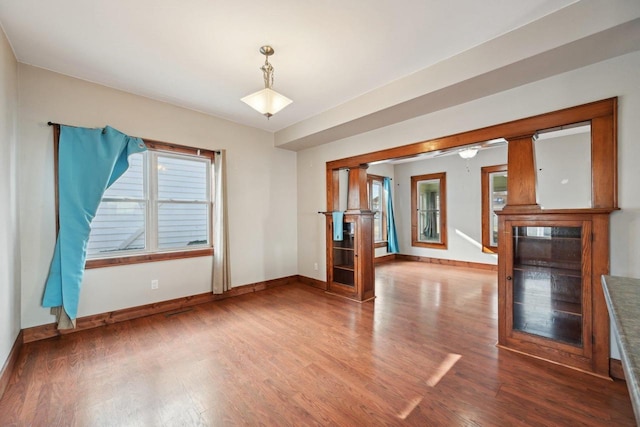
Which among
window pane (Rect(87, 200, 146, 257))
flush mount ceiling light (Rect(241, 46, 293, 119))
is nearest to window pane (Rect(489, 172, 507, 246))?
flush mount ceiling light (Rect(241, 46, 293, 119))

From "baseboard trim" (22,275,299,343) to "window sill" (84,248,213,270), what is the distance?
22.7 inches

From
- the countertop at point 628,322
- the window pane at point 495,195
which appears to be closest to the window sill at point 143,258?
the countertop at point 628,322

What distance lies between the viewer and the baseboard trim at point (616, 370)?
2.04m

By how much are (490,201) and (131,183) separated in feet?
22.5

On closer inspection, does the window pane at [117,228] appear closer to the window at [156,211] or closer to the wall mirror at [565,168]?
the window at [156,211]

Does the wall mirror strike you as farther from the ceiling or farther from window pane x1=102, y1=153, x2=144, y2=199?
window pane x1=102, y1=153, x2=144, y2=199

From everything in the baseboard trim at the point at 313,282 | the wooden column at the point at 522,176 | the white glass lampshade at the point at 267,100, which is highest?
the white glass lampshade at the point at 267,100

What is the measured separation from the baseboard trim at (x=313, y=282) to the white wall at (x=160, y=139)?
0.30 metres

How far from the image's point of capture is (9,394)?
193cm

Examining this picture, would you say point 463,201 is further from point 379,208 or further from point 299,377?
point 299,377

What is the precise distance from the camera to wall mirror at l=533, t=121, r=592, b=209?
4.72 m

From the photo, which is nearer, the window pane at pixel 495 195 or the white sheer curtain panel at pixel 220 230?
the white sheer curtain panel at pixel 220 230

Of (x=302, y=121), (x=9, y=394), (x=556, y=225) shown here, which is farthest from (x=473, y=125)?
(x=9, y=394)

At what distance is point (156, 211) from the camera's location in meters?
3.58
